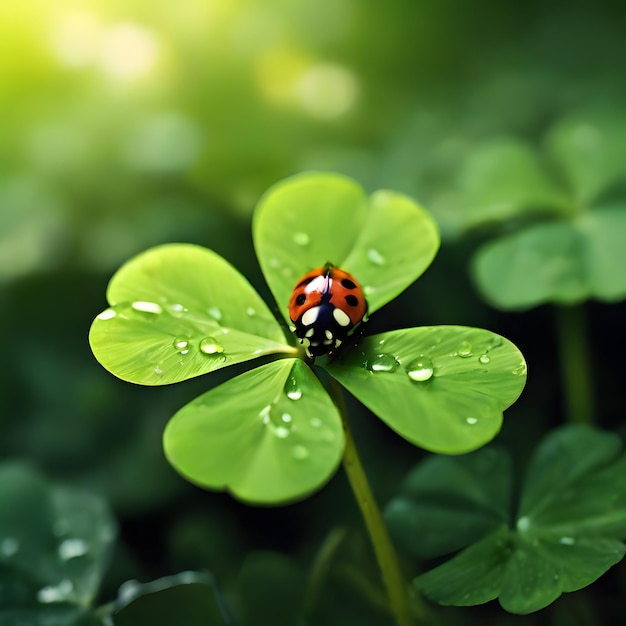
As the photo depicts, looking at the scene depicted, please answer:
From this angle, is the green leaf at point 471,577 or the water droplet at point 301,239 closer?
the green leaf at point 471,577

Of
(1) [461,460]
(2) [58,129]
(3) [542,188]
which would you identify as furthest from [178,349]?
(2) [58,129]

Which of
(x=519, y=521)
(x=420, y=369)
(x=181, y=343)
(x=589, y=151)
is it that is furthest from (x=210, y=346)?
(x=589, y=151)

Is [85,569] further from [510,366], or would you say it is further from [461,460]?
[510,366]

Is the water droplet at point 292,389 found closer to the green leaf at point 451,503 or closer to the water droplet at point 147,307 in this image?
the water droplet at point 147,307

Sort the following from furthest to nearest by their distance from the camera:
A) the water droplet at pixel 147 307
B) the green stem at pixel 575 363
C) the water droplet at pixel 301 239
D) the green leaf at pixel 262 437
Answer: the green stem at pixel 575 363 → the water droplet at pixel 301 239 → the water droplet at pixel 147 307 → the green leaf at pixel 262 437

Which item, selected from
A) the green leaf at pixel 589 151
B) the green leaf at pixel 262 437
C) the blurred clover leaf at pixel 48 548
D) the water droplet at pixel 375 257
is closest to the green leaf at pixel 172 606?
the blurred clover leaf at pixel 48 548
